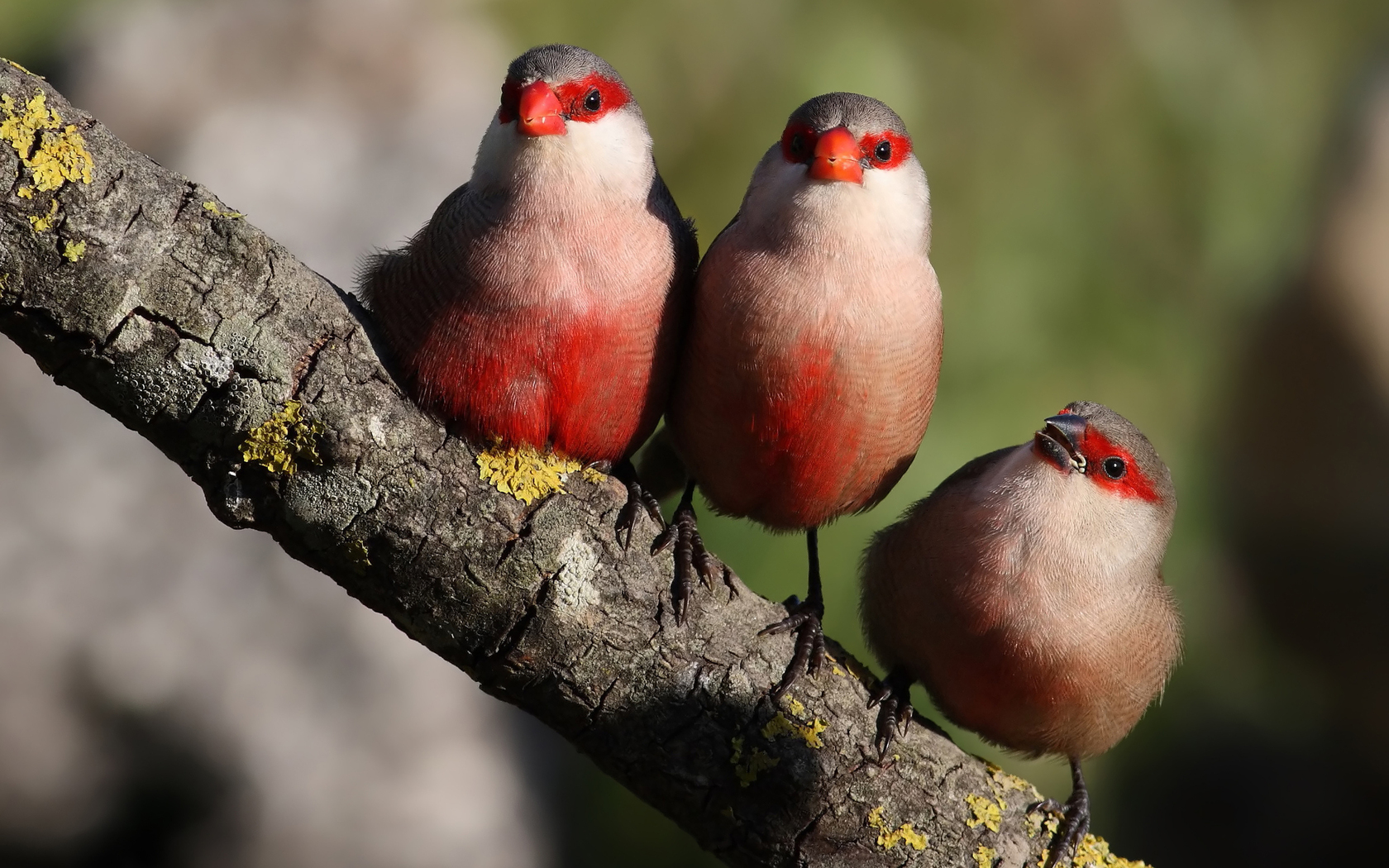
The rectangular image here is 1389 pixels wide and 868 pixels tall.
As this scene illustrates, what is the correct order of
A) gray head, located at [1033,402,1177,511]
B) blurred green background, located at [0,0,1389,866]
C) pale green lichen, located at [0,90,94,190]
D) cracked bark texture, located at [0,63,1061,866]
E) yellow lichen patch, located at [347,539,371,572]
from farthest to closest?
blurred green background, located at [0,0,1389,866]
gray head, located at [1033,402,1177,511]
yellow lichen patch, located at [347,539,371,572]
cracked bark texture, located at [0,63,1061,866]
pale green lichen, located at [0,90,94,190]

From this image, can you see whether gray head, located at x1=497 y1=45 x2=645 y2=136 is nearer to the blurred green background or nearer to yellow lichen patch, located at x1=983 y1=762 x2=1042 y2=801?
yellow lichen patch, located at x1=983 y1=762 x2=1042 y2=801

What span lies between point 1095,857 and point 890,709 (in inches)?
27.4

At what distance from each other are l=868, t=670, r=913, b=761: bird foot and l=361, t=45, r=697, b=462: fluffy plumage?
912mm

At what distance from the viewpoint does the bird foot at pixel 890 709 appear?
9.76ft

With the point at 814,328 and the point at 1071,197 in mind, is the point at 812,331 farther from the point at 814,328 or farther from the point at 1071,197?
the point at 1071,197

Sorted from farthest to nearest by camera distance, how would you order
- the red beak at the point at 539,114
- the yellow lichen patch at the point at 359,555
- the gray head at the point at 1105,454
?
the gray head at the point at 1105,454 < the red beak at the point at 539,114 < the yellow lichen patch at the point at 359,555

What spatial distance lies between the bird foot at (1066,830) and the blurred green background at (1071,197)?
2.90m

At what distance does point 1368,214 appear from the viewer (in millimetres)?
7887

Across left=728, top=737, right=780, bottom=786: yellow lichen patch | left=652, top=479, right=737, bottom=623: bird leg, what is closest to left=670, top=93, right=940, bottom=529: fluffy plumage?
left=652, top=479, right=737, bottom=623: bird leg

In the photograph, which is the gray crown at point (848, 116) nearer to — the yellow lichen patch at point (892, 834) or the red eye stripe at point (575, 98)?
the red eye stripe at point (575, 98)

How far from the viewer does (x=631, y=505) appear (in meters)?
2.79

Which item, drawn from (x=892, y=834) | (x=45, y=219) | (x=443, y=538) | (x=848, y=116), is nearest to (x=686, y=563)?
(x=443, y=538)

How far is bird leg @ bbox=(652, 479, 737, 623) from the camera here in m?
2.77

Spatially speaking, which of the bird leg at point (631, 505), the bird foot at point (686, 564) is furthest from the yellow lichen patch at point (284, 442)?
the bird foot at point (686, 564)
